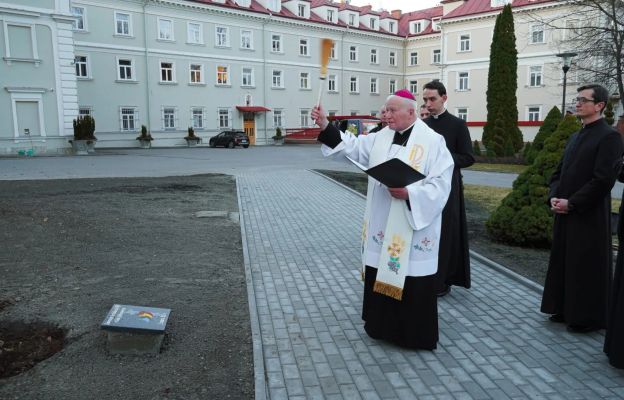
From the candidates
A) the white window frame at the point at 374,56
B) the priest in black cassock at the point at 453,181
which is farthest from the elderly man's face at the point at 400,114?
the white window frame at the point at 374,56

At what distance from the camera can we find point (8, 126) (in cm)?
2628

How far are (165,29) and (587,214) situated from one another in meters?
37.7

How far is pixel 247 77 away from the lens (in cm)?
4209

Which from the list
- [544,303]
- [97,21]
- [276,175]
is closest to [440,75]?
[97,21]

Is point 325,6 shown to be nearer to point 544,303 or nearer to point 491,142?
point 491,142

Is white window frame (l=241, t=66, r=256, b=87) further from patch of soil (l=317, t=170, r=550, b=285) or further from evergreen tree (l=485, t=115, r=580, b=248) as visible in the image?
evergreen tree (l=485, t=115, r=580, b=248)

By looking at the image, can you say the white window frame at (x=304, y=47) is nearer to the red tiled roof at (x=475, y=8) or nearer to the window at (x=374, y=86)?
the window at (x=374, y=86)

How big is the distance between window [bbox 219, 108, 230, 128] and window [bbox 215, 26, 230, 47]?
16.6 feet

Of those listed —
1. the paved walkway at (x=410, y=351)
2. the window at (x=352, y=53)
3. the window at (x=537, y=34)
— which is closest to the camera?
the paved walkway at (x=410, y=351)

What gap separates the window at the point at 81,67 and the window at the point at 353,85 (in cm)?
2388

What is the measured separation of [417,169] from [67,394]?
9.73 ft

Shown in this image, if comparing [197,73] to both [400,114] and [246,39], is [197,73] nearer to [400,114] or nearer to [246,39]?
[246,39]

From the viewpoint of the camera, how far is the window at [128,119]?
36.0 meters

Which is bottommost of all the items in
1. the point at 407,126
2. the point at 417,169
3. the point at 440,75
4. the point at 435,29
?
the point at 417,169
